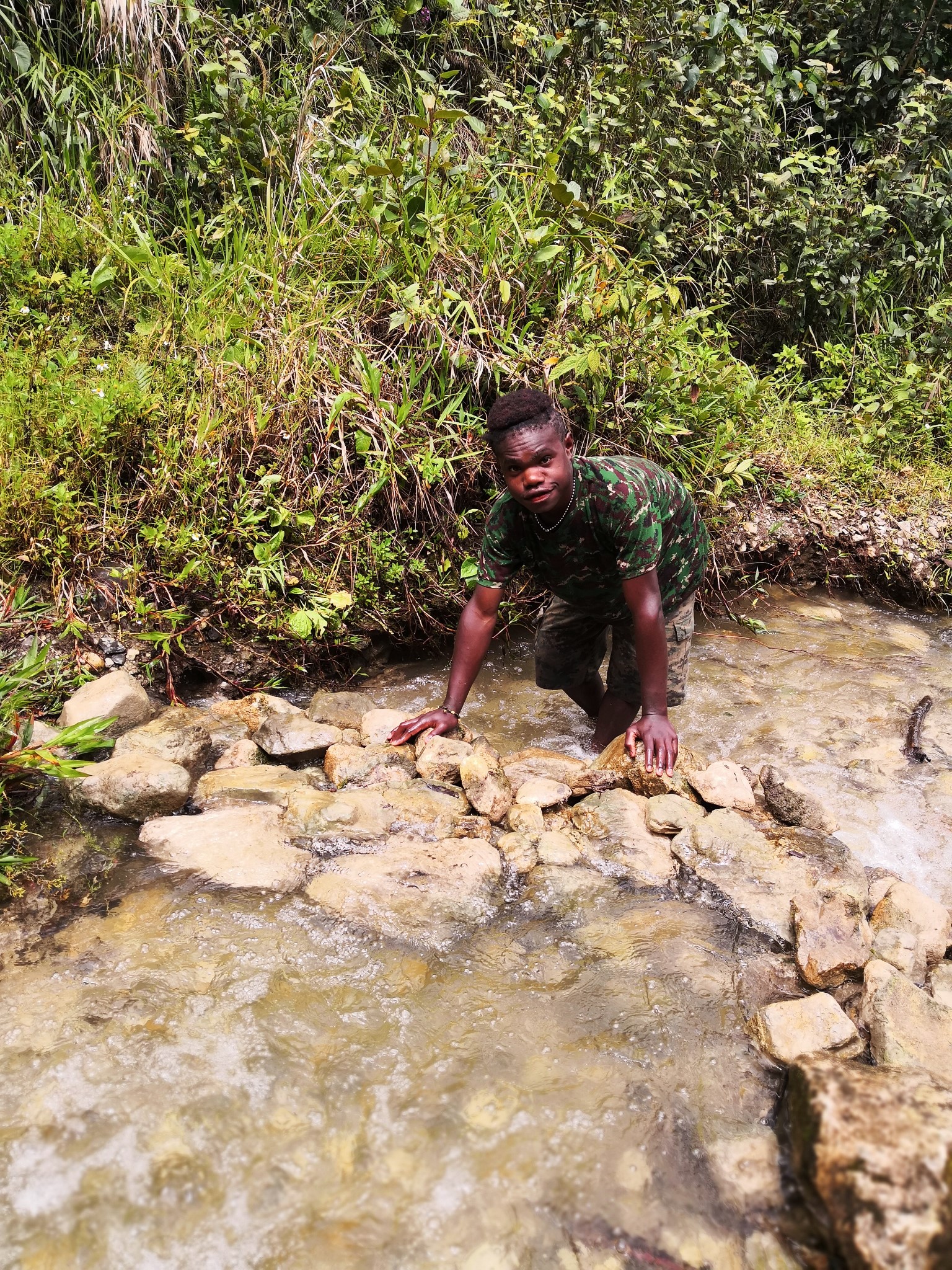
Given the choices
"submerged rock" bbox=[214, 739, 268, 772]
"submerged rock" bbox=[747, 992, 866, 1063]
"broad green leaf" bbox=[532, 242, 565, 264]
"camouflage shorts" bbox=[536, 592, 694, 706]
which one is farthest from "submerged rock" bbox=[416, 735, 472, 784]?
"broad green leaf" bbox=[532, 242, 565, 264]

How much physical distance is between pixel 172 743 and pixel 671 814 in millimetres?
1580

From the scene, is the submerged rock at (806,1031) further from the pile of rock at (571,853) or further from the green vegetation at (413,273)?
the green vegetation at (413,273)

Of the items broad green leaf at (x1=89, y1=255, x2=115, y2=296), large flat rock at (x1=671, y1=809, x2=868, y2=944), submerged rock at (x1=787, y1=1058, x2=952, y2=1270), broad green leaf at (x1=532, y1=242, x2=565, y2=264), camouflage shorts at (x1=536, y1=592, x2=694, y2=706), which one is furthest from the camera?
broad green leaf at (x1=89, y1=255, x2=115, y2=296)

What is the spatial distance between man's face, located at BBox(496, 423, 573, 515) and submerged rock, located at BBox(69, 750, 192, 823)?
132 cm

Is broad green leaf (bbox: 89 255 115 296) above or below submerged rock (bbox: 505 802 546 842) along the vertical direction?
above

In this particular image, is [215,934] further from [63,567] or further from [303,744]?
[63,567]

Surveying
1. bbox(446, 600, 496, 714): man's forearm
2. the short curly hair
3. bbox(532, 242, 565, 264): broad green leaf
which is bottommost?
bbox(446, 600, 496, 714): man's forearm

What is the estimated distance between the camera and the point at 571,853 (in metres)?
2.49

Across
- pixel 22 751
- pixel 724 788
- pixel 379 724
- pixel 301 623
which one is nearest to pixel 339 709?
pixel 379 724

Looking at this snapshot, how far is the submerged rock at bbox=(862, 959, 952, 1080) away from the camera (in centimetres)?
180

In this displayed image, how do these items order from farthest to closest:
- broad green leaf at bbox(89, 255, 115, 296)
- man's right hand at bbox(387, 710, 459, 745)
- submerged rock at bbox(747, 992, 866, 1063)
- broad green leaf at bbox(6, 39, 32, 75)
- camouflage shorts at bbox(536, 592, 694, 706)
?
broad green leaf at bbox(6, 39, 32, 75)
broad green leaf at bbox(89, 255, 115, 296)
camouflage shorts at bbox(536, 592, 694, 706)
man's right hand at bbox(387, 710, 459, 745)
submerged rock at bbox(747, 992, 866, 1063)

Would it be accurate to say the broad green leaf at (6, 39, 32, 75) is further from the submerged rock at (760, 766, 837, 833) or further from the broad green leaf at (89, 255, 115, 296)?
the submerged rock at (760, 766, 837, 833)

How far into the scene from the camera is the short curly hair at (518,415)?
2.48 meters

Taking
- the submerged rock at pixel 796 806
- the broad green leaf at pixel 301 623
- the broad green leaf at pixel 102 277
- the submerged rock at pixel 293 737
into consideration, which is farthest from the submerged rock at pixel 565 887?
the broad green leaf at pixel 102 277
